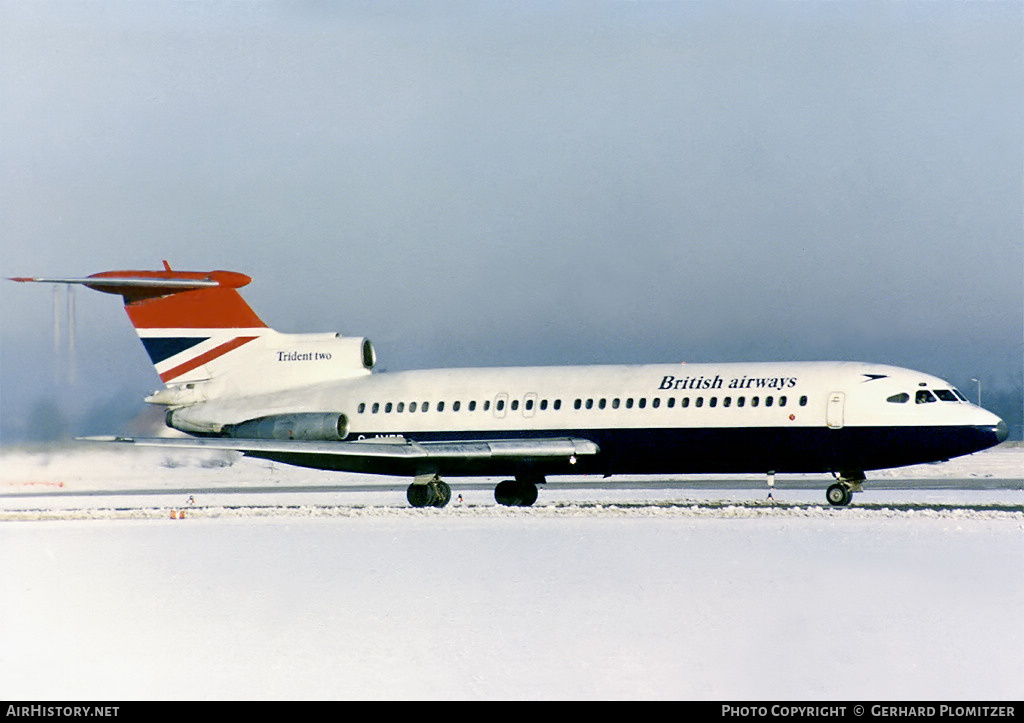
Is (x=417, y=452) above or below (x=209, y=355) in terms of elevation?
below

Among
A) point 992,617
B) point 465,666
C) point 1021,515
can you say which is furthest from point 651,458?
point 465,666

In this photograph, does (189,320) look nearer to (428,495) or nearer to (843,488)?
(428,495)

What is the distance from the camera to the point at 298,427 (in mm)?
32219

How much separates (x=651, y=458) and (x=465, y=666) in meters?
18.3

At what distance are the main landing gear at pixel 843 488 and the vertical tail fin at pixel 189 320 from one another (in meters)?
15.9

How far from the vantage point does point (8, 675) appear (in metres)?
11.5

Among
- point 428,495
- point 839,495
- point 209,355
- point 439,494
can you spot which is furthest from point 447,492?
point 839,495

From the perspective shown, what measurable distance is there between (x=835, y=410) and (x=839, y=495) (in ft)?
6.36

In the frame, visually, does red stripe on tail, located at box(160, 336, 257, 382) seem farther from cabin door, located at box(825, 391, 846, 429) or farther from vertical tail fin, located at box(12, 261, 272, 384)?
cabin door, located at box(825, 391, 846, 429)

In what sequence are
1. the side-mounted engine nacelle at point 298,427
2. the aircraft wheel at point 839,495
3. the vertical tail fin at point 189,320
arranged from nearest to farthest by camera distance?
the aircraft wheel at point 839,495 < the side-mounted engine nacelle at point 298,427 < the vertical tail fin at point 189,320

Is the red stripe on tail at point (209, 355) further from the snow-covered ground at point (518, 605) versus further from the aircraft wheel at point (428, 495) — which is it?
the snow-covered ground at point (518, 605)

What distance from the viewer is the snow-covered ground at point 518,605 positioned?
10977mm

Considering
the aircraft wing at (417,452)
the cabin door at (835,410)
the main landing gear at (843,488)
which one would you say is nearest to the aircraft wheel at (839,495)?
the main landing gear at (843,488)
